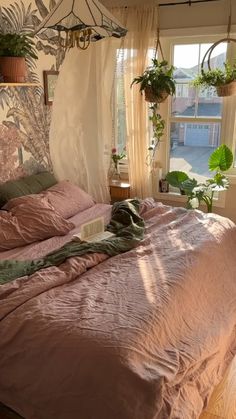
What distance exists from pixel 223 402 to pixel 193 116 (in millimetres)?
2878

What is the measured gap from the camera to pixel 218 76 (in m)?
3.51

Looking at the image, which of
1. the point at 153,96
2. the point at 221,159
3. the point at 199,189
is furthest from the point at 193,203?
the point at 153,96

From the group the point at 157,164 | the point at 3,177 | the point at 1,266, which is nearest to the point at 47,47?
the point at 3,177

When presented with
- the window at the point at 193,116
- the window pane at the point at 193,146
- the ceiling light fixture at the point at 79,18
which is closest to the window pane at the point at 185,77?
the window at the point at 193,116

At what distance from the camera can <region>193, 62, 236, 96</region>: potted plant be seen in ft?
11.5

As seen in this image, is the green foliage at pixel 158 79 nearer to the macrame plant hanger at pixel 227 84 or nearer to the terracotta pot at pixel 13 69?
the macrame plant hanger at pixel 227 84

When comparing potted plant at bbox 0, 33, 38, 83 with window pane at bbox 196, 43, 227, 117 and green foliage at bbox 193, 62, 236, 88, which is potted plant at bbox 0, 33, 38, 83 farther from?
window pane at bbox 196, 43, 227, 117

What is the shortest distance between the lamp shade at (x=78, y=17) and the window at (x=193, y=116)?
7.25 feet

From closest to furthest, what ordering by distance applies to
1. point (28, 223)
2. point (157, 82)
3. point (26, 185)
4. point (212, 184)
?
point (28, 223), point (26, 185), point (157, 82), point (212, 184)

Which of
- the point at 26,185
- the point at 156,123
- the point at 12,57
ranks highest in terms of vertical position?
the point at 12,57

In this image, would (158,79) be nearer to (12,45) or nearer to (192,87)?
(192,87)

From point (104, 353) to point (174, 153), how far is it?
10.4 ft

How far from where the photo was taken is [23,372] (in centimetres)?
161

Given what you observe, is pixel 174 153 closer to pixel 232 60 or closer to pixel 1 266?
pixel 232 60
